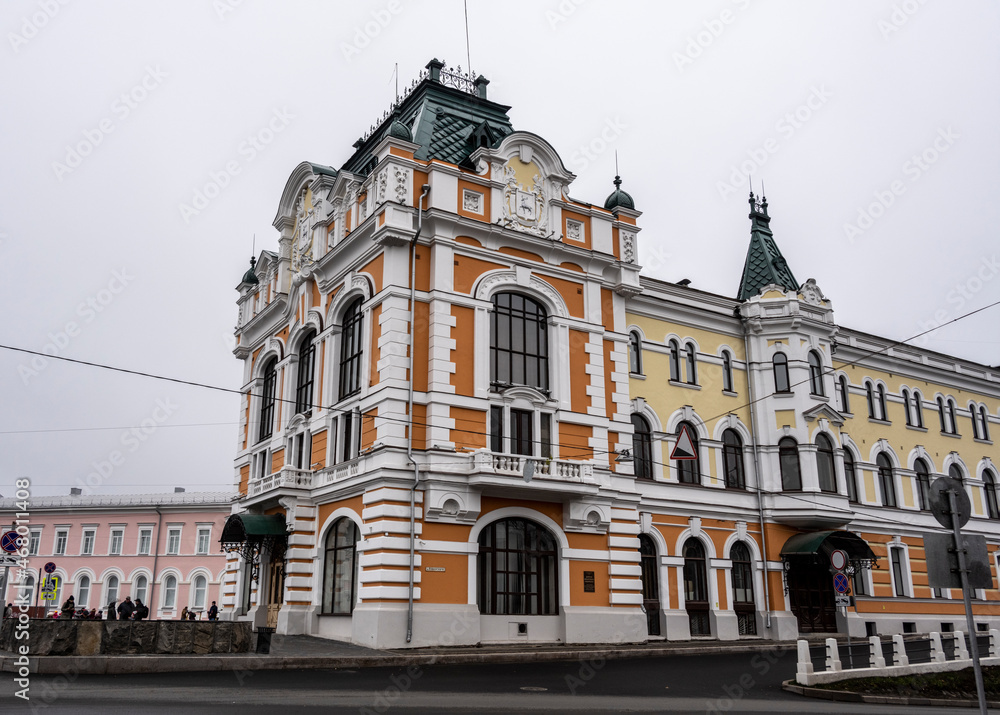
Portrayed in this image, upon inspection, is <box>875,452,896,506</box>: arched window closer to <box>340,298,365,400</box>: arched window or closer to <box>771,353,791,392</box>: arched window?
<box>771,353,791,392</box>: arched window

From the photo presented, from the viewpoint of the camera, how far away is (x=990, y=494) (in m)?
44.6

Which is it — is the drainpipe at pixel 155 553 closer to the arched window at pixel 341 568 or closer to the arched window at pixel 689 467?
the arched window at pixel 341 568

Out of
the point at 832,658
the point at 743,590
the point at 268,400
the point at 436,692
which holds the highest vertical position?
the point at 268,400

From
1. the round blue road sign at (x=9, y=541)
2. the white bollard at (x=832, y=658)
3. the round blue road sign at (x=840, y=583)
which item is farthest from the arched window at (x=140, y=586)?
the white bollard at (x=832, y=658)

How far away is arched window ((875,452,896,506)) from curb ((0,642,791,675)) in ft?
50.6

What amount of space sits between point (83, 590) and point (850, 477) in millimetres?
51276

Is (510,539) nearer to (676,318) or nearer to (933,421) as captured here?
(676,318)

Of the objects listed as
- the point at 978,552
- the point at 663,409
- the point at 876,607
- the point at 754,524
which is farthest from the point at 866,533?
the point at 978,552

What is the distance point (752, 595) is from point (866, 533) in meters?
7.11

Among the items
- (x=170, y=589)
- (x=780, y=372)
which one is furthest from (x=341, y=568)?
(x=170, y=589)

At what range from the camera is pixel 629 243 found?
110ft

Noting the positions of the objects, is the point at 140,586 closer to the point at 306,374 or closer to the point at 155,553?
the point at 155,553

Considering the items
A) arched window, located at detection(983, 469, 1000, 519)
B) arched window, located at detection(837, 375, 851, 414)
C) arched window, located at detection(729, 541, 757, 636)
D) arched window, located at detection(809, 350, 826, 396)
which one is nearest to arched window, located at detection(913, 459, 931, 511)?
arched window, located at detection(983, 469, 1000, 519)

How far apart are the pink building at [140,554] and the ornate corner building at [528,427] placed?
2537 centimetres
